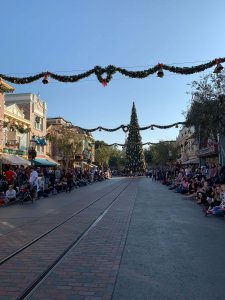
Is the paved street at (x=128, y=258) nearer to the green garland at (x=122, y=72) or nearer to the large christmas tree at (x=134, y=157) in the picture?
the green garland at (x=122, y=72)

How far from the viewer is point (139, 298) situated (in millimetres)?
4660

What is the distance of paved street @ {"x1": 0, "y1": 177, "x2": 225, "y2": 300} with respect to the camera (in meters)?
4.93

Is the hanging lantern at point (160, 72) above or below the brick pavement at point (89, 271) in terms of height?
above

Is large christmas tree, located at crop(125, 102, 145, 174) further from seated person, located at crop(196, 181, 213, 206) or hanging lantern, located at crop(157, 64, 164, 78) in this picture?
hanging lantern, located at crop(157, 64, 164, 78)

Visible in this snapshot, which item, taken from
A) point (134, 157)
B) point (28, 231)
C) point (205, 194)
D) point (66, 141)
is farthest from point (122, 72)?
point (134, 157)

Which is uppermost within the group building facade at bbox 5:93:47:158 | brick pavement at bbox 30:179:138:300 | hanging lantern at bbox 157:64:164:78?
building facade at bbox 5:93:47:158

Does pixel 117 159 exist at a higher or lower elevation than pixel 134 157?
higher

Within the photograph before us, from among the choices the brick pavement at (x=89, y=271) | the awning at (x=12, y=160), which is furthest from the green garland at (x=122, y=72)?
the awning at (x=12, y=160)

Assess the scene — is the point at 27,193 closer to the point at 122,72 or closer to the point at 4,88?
the point at 4,88

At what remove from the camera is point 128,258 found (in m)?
6.66

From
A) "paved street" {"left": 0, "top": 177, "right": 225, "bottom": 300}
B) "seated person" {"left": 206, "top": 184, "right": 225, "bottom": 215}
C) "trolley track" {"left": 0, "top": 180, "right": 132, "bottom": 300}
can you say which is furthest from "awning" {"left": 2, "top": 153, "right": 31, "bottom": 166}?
"seated person" {"left": 206, "top": 184, "right": 225, "bottom": 215}

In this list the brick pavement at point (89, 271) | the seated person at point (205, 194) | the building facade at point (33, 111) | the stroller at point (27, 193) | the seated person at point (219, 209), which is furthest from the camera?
the building facade at point (33, 111)

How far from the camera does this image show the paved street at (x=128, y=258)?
16.2 feet

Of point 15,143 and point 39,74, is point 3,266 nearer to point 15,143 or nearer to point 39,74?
point 39,74
